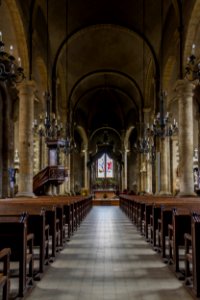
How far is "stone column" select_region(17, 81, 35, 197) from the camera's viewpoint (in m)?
15.4

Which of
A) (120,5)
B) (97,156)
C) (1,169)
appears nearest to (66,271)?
(120,5)

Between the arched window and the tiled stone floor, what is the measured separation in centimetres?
3453

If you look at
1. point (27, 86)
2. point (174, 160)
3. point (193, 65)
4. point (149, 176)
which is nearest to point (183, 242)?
point (193, 65)

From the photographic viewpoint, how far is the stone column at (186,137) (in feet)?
49.4

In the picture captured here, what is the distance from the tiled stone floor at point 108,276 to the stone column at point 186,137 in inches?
313

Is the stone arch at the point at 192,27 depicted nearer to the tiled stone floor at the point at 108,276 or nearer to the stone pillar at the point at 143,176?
the tiled stone floor at the point at 108,276

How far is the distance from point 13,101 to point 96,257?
2089 centimetres

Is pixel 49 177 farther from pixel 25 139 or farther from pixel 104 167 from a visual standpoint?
pixel 104 167

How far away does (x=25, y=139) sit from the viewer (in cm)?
1545

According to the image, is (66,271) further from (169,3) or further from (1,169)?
(1,169)

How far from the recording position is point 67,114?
2717 cm

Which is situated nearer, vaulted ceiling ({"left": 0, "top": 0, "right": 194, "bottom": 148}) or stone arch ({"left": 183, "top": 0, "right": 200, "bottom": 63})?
stone arch ({"left": 183, "top": 0, "right": 200, "bottom": 63})

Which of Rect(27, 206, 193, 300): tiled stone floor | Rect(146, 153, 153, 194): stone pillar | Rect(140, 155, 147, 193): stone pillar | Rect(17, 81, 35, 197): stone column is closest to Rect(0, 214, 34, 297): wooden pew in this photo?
Rect(27, 206, 193, 300): tiled stone floor

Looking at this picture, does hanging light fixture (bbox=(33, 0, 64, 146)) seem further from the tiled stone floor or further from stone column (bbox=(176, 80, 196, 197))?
the tiled stone floor
